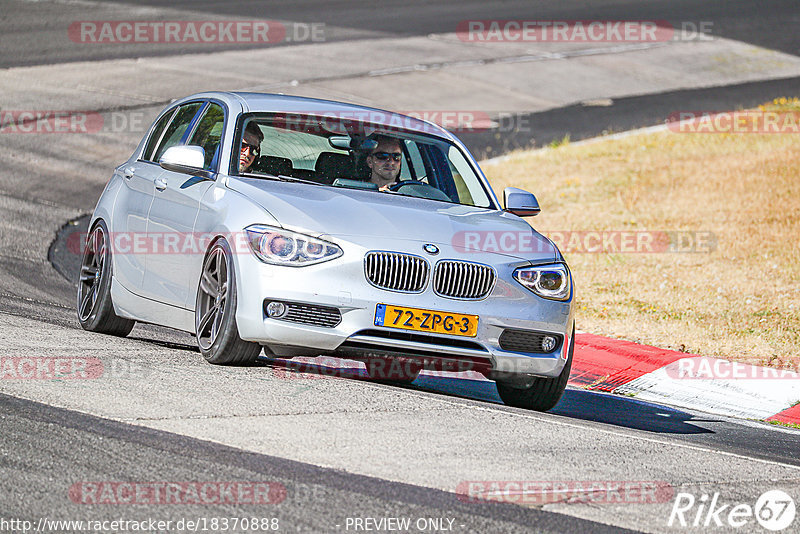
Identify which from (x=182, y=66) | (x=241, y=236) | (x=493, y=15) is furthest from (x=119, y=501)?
(x=493, y=15)

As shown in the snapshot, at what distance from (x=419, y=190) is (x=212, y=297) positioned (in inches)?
68.5

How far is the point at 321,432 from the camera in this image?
19.7 feet

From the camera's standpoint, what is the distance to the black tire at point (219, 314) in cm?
716

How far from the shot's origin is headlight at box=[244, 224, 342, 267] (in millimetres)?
7004

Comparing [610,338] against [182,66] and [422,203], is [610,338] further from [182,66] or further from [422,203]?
[182,66]

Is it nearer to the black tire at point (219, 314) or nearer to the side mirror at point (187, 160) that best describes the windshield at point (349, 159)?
Answer: the side mirror at point (187, 160)

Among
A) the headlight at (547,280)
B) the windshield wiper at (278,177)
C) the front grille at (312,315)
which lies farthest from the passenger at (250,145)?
the headlight at (547,280)

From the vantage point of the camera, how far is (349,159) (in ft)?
27.3

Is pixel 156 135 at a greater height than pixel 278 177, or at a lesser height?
greater

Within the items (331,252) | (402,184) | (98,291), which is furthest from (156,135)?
(331,252)

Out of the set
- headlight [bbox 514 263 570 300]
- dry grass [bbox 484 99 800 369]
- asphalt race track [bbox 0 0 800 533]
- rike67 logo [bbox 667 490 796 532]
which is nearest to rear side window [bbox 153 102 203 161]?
asphalt race track [bbox 0 0 800 533]

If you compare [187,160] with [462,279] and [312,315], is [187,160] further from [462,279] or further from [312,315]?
[462,279]

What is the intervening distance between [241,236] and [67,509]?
2.77m

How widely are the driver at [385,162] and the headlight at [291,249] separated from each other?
4.46 feet
